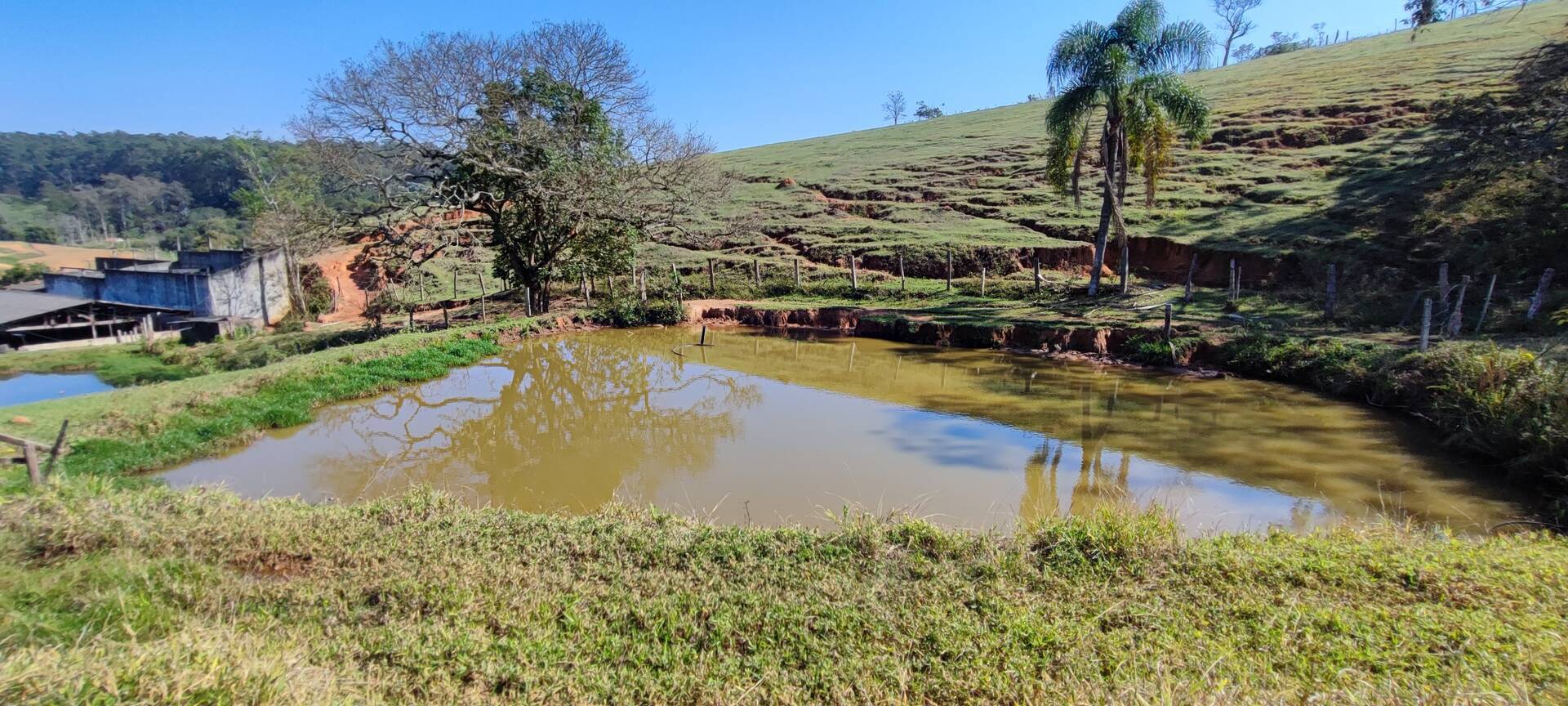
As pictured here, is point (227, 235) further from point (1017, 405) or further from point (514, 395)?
point (1017, 405)

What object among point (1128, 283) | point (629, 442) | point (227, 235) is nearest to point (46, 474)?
point (629, 442)

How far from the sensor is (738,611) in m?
4.29

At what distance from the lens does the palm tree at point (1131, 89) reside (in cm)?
1563

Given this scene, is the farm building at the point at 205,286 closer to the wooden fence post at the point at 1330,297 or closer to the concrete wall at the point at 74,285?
the concrete wall at the point at 74,285

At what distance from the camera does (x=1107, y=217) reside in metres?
17.4

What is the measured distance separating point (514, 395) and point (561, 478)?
198 inches

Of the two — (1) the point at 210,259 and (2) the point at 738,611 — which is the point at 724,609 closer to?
(2) the point at 738,611

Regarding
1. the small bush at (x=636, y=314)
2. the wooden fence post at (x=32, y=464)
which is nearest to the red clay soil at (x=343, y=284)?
the small bush at (x=636, y=314)

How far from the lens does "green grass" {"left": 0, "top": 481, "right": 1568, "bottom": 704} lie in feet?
11.1

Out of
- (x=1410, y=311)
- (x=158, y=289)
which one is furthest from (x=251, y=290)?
(x=1410, y=311)

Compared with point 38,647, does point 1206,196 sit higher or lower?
higher

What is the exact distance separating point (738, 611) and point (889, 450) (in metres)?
5.01

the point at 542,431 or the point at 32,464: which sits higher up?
the point at 32,464

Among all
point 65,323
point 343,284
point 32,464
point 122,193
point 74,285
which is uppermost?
point 122,193
